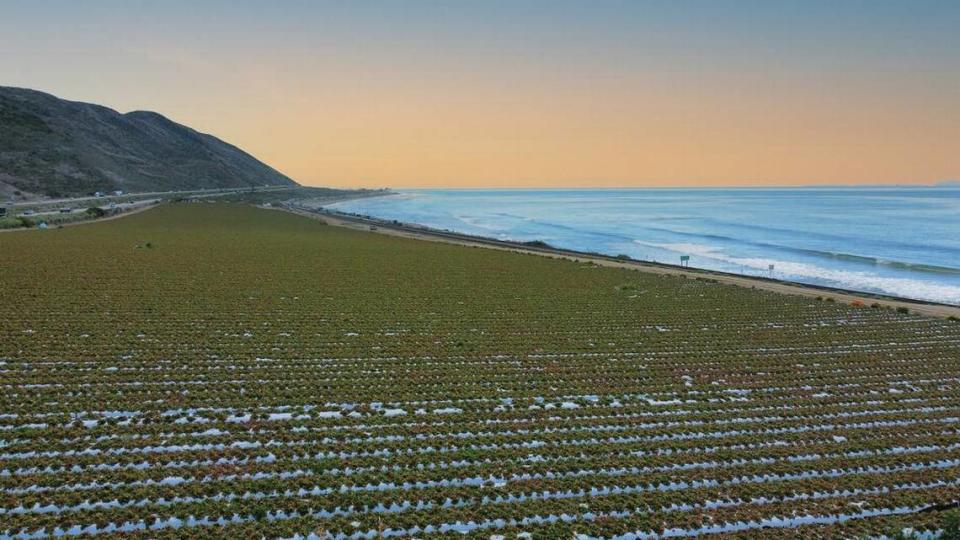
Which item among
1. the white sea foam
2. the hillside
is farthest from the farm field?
the hillside

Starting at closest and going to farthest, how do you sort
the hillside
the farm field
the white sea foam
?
the farm field
the white sea foam
the hillside

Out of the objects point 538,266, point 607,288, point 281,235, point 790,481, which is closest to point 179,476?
point 790,481

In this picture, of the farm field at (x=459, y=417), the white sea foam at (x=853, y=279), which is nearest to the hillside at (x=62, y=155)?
the farm field at (x=459, y=417)

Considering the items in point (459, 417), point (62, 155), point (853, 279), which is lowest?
point (459, 417)

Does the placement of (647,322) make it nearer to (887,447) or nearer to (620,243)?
(887,447)

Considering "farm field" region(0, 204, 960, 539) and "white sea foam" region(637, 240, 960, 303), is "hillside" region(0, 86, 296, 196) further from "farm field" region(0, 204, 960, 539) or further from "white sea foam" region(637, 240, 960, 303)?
"white sea foam" region(637, 240, 960, 303)

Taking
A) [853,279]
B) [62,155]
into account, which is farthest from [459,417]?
[62,155]


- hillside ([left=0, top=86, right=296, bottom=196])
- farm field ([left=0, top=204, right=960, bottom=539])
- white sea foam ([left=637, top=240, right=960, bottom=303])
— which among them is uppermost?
hillside ([left=0, top=86, right=296, bottom=196])

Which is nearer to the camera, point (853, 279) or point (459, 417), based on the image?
point (459, 417)

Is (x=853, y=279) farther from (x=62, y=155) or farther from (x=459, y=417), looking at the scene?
(x=62, y=155)
